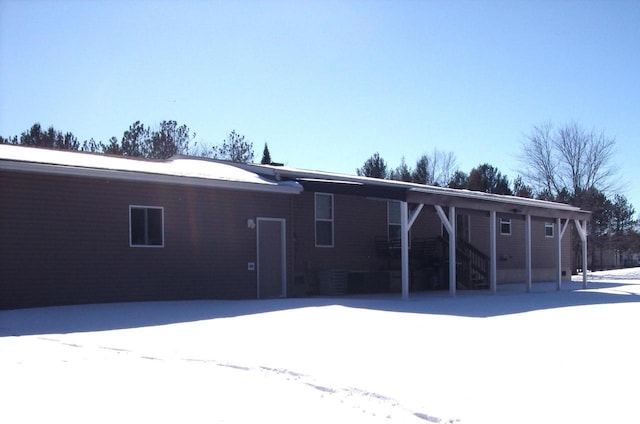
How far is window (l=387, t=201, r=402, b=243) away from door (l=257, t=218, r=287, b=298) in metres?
5.07

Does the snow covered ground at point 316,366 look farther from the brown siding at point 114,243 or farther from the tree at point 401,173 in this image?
the tree at point 401,173

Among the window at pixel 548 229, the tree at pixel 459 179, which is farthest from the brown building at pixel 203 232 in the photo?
the tree at pixel 459 179

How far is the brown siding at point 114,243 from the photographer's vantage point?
1259 centimetres

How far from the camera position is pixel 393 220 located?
841 inches

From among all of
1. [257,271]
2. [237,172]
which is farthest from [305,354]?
[237,172]

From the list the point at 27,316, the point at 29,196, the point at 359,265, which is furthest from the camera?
the point at 359,265

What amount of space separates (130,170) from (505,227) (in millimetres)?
17168

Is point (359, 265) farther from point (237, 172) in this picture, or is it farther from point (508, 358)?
point (508, 358)

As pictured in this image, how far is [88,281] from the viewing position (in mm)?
13391

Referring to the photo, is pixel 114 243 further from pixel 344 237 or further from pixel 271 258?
pixel 344 237

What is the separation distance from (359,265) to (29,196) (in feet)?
33.0

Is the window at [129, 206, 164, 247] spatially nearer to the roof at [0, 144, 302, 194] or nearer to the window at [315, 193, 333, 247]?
the roof at [0, 144, 302, 194]

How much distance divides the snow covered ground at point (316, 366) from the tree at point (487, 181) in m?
38.9

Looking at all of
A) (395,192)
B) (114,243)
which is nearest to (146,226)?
(114,243)
